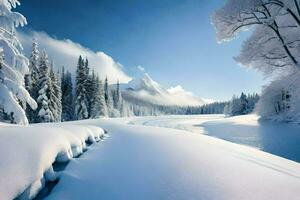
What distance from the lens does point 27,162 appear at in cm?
340

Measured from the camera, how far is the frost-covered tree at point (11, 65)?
400 inches

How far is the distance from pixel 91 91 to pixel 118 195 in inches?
1882

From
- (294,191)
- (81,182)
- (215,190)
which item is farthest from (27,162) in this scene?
(294,191)

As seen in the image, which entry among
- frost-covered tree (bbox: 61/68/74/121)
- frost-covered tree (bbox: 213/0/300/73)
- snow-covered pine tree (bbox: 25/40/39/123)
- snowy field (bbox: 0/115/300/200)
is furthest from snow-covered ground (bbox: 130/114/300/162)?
frost-covered tree (bbox: 61/68/74/121)

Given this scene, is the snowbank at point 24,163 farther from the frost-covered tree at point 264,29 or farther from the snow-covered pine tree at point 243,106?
the snow-covered pine tree at point 243,106

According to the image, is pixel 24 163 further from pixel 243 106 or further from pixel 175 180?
pixel 243 106

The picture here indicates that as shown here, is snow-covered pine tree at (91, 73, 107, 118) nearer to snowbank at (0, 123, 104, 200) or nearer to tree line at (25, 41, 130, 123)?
tree line at (25, 41, 130, 123)

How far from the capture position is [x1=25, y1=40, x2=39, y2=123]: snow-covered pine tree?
36916 mm

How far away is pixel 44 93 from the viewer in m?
35.9

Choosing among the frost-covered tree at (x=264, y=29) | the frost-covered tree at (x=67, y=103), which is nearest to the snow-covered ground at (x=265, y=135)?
the frost-covered tree at (x=264, y=29)

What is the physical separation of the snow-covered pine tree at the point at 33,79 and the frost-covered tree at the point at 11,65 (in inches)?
1098

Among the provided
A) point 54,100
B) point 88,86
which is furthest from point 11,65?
point 88,86

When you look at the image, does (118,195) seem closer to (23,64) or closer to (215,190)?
(215,190)

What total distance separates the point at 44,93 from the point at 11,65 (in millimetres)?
26853
